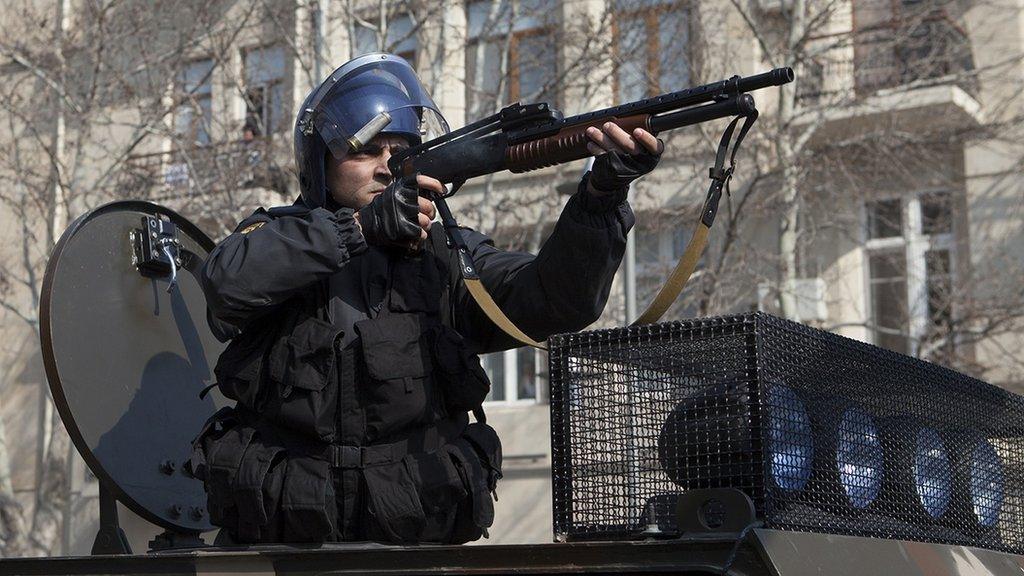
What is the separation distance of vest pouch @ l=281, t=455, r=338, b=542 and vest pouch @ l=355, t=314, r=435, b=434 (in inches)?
5.2

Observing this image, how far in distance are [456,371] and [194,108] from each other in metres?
12.3

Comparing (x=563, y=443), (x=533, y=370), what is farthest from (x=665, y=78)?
(x=563, y=443)

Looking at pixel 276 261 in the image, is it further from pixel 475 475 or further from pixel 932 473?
→ pixel 932 473

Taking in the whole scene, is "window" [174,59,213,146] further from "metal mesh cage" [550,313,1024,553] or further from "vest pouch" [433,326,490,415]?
"metal mesh cage" [550,313,1024,553]

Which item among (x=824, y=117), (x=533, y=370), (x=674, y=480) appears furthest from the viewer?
(x=533, y=370)

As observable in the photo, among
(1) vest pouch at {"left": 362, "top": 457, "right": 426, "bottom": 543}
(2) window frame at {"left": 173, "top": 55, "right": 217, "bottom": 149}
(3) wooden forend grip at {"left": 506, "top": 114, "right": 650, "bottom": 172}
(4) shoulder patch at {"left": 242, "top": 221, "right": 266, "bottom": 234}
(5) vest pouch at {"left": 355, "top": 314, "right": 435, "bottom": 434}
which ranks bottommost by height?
(1) vest pouch at {"left": 362, "top": 457, "right": 426, "bottom": 543}

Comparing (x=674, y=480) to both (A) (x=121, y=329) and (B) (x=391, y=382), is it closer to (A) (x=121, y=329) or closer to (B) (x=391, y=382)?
(B) (x=391, y=382)

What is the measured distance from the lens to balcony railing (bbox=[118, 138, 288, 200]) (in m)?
13.9

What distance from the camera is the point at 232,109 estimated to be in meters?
15.5

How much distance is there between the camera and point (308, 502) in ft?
9.48

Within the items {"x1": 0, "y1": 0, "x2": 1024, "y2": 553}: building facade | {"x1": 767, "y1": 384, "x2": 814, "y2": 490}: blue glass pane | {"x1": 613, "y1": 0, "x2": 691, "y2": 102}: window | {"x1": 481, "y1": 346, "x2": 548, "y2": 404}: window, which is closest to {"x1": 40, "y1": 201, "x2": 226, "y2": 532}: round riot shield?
{"x1": 767, "y1": 384, "x2": 814, "y2": 490}: blue glass pane

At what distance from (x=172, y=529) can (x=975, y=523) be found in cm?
197

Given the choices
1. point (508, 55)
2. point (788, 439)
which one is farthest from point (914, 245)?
point (788, 439)

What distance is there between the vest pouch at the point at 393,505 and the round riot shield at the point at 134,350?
0.89m
